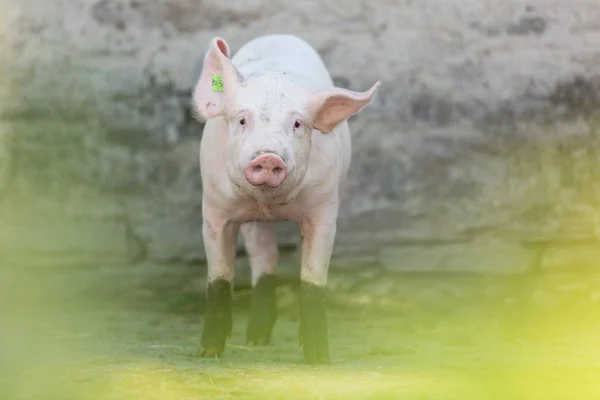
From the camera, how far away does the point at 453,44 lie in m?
6.27

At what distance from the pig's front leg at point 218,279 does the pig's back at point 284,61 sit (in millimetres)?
616

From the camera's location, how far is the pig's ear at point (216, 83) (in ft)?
15.0

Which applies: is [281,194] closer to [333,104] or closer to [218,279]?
[333,104]

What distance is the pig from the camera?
4395mm

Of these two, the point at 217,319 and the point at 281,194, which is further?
the point at 217,319

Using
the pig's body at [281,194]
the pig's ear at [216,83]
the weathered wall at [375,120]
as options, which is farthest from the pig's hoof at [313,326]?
the weathered wall at [375,120]

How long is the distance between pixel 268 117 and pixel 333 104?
0.30 metres

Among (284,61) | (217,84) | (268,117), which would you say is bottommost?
(268,117)

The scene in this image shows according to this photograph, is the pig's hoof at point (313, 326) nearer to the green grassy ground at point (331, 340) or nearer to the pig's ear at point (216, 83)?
the green grassy ground at point (331, 340)

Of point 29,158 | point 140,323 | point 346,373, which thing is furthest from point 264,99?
point 29,158

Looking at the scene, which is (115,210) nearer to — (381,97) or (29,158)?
(29,158)

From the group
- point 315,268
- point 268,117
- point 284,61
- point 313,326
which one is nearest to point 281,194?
point 268,117

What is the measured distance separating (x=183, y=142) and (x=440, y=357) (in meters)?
2.02

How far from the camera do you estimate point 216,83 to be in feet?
15.4
